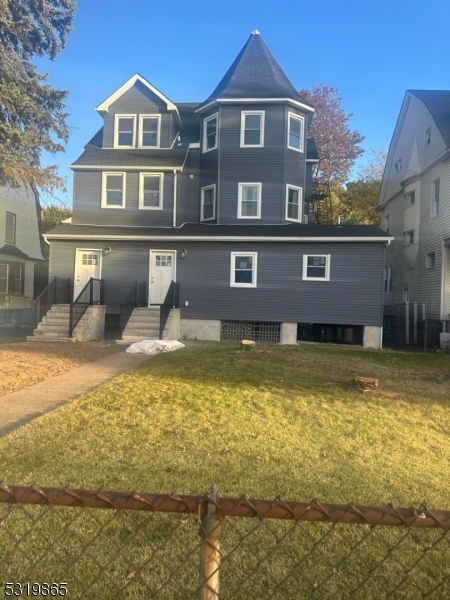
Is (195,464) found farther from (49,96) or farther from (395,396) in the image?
(49,96)

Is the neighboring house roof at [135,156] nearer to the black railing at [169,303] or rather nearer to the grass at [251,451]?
the black railing at [169,303]

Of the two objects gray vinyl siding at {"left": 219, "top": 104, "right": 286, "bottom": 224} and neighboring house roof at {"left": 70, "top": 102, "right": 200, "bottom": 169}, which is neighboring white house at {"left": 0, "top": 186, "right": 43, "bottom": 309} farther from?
gray vinyl siding at {"left": 219, "top": 104, "right": 286, "bottom": 224}

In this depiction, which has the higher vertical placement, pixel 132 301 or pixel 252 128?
pixel 252 128

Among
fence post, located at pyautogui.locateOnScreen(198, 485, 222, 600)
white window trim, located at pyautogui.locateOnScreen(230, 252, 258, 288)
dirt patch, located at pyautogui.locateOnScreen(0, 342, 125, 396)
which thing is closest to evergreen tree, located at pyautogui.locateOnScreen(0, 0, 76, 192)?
dirt patch, located at pyautogui.locateOnScreen(0, 342, 125, 396)

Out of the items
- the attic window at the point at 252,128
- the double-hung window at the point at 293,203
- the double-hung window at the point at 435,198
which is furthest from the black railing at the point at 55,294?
the double-hung window at the point at 435,198

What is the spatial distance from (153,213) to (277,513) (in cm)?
1766

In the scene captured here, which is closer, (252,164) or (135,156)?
(252,164)

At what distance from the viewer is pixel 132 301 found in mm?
16469

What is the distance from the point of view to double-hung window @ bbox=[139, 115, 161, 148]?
19.1m

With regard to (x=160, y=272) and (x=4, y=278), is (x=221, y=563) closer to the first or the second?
(x=160, y=272)

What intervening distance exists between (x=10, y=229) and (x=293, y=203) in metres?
15.6

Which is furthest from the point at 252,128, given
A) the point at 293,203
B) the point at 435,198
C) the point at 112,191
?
the point at 435,198

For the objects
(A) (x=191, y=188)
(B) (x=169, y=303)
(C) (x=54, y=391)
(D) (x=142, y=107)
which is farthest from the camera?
(A) (x=191, y=188)

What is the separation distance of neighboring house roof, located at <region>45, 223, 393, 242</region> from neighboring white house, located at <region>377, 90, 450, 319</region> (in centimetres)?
351
